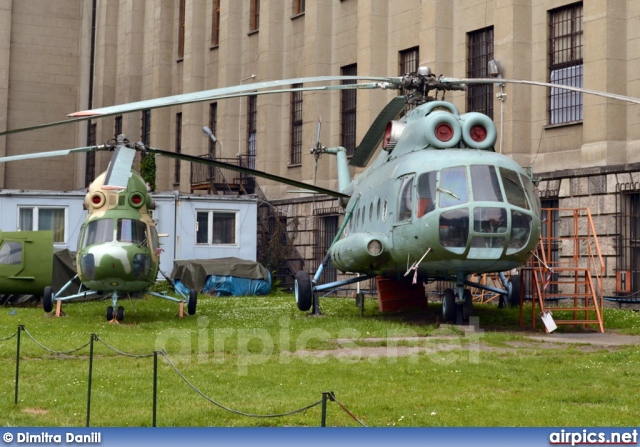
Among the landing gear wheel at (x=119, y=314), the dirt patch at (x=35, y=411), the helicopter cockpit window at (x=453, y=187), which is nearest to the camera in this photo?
the dirt patch at (x=35, y=411)

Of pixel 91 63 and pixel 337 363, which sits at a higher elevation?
pixel 91 63

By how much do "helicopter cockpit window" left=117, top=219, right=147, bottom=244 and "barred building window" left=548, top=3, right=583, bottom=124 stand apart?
1263cm

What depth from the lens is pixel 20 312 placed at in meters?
27.1

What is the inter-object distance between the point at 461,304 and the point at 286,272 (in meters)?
22.6

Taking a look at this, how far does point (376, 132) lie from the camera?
2384 cm

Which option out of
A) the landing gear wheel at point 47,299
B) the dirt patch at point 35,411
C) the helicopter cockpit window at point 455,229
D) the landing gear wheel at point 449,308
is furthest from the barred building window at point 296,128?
the dirt patch at point 35,411

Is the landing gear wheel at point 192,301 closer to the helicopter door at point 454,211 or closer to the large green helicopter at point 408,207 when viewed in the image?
the large green helicopter at point 408,207

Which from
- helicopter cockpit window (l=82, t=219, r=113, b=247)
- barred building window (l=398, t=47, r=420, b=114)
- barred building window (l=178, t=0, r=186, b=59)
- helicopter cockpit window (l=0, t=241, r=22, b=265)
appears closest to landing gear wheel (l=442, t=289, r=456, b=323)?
helicopter cockpit window (l=82, t=219, r=113, b=247)

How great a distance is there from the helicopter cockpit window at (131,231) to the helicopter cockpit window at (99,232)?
22cm

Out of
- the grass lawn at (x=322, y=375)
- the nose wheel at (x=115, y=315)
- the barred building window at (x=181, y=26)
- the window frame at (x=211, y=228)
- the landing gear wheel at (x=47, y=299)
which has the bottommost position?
the grass lawn at (x=322, y=375)

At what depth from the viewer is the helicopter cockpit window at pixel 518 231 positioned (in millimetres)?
18828

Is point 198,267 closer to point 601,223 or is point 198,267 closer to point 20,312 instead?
point 20,312

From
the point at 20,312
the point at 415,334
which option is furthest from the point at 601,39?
the point at 20,312

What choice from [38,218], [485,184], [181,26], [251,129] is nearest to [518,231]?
[485,184]
